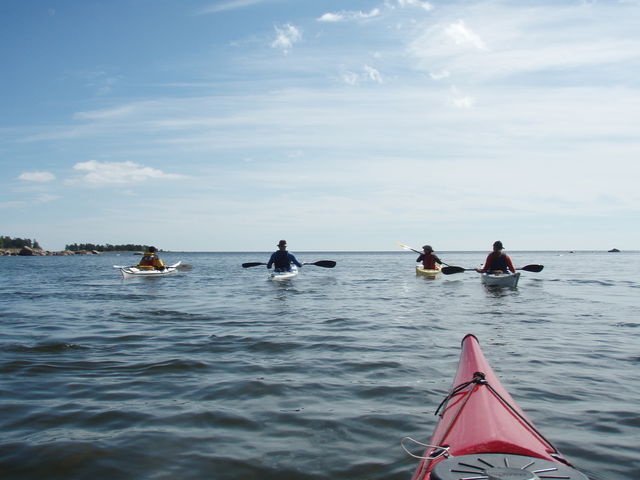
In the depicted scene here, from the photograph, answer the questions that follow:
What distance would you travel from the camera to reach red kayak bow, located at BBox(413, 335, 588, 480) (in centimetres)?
256

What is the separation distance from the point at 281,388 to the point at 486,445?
282 cm

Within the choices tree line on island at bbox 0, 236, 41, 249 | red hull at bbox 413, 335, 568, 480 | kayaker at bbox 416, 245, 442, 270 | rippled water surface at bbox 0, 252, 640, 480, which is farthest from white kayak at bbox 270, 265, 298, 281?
tree line on island at bbox 0, 236, 41, 249

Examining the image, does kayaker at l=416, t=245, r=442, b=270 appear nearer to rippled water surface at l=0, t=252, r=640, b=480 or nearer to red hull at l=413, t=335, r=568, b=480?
rippled water surface at l=0, t=252, r=640, b=480

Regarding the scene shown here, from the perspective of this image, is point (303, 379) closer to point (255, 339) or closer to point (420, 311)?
point (255, 339)

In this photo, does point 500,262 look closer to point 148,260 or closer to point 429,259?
point 429,259

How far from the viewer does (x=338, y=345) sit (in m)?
7.61

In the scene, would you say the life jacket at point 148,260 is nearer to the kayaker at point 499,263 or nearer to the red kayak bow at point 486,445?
the kayaker at point 499,263

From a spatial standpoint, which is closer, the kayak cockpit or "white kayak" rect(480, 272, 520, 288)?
the kayak cockpit

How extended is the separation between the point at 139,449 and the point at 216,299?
36.2 feet

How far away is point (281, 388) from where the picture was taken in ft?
17.4

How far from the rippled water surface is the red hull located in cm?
51

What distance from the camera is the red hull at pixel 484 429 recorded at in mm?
2865

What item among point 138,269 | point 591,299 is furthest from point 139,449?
point 138,269

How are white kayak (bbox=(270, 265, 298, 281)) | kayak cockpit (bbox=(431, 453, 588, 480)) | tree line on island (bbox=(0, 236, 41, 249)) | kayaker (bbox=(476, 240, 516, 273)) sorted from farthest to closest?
tree line on island (bbox=(0, 236, 41, 249))
white kayak (bbox=(270, 265, 298, 281))
kayaker (bbox=(476, 240, 516, 273))
kayak cockpit (bbox=(431, 453, 588, 480))
